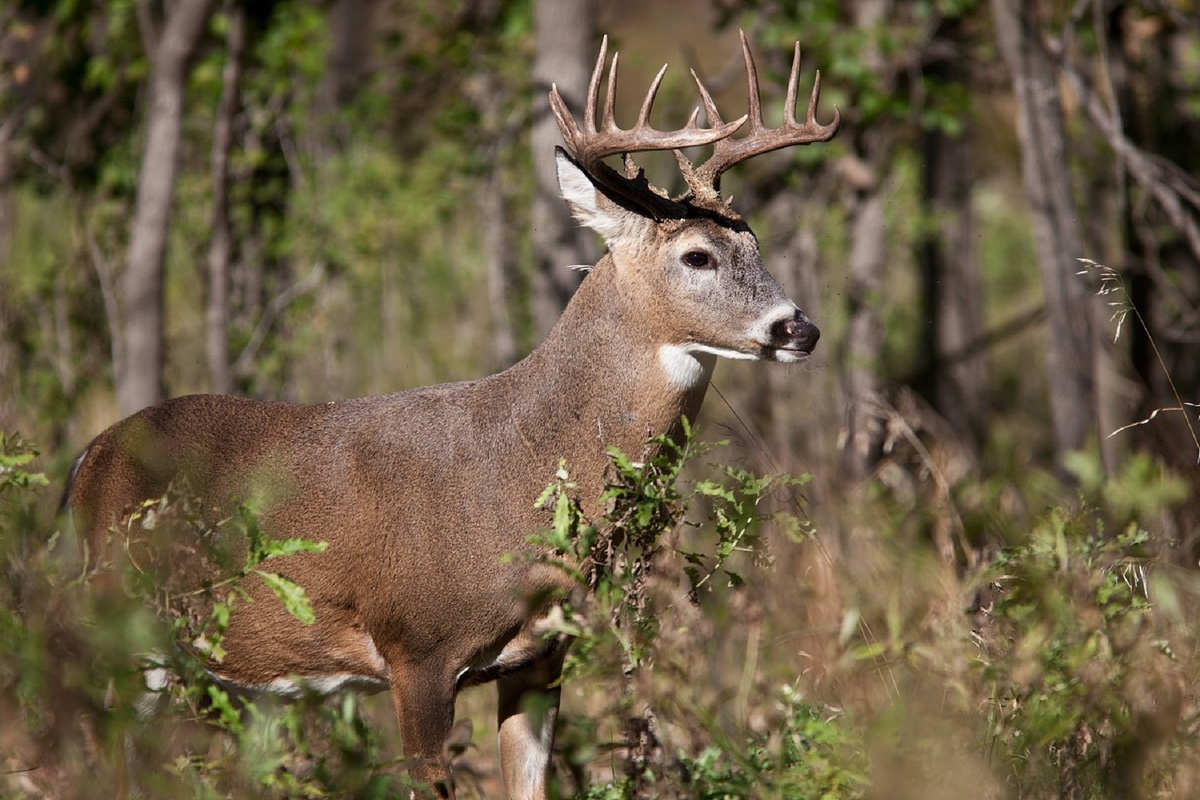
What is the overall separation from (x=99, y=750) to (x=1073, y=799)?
2.36m

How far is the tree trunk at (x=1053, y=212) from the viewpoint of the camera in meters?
7.78

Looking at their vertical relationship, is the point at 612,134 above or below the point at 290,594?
above

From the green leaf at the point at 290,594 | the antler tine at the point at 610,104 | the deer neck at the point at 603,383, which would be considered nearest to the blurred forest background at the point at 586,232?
the deer neck at the point at 603,383

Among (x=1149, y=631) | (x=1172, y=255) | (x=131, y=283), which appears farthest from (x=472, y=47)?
(x=1149, y=631)

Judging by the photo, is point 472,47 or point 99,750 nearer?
point 99,750

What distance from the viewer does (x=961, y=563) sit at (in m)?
6.16

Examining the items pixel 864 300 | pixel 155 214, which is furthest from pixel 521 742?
pixel 864 300

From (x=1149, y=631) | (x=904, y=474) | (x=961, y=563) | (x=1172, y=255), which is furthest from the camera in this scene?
(x=1172, y=255)

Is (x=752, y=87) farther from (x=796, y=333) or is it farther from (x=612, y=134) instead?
(x=796, y=333)

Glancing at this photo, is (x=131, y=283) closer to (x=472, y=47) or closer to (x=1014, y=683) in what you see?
(x=472, y=47)

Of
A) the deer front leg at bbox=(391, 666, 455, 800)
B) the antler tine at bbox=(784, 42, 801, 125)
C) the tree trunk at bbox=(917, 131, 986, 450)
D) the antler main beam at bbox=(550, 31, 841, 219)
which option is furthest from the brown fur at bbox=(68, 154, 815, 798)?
the tree trunk at bbox=(917, 131, 986, 450)

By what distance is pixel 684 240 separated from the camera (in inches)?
206

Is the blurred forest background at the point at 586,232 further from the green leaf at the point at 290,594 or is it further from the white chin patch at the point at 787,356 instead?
the green leaf at the point at 290,594

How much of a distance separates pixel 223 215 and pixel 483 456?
4.43 meters
